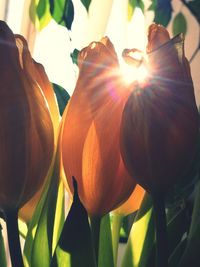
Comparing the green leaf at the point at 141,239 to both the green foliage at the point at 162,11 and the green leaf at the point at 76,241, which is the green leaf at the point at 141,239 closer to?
the green leaf at the point at 76,241

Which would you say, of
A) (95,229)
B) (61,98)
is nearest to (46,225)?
(95,229)

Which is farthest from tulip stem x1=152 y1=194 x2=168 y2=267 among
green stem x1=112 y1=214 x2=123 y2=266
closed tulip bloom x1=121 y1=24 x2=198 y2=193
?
green stem x1=112 y1=214 x2=123 y2=266

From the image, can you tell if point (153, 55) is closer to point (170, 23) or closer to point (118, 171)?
point (118, 171)

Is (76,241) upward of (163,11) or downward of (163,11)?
downward

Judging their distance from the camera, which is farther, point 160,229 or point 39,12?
point 39,12

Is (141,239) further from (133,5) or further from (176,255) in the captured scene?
(133,5)

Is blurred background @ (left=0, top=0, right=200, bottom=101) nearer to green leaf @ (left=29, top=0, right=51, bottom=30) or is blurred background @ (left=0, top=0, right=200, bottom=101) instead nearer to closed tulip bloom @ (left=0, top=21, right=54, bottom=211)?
green leaf @ (left=29, top=0, right=51, bottom=30)

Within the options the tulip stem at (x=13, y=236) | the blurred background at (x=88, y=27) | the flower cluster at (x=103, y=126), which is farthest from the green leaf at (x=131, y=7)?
the tulip stem at (x=13, y=236)

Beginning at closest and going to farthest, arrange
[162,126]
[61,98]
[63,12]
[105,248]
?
[162,126]
[105,248]
[61,98]
[63,12]

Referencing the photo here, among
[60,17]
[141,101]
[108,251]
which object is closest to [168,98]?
[141,101]
